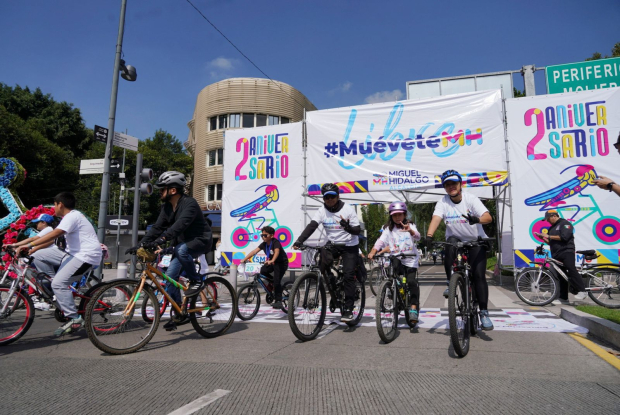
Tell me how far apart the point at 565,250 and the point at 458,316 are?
5137 millimetres

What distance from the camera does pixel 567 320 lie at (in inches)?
243

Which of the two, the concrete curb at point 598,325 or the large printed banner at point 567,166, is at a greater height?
the large printed banner at point 567,166

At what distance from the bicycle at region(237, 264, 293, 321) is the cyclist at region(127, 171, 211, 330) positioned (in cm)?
150

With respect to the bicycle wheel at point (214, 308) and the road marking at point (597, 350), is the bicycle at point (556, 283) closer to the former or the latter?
the road marking at point (597, 350)

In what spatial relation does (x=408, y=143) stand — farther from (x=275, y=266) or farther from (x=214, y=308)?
(x=214, y=308)

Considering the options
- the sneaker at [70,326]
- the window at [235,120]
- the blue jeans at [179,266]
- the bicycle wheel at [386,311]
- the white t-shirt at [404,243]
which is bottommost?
the sneaker at [70,326]

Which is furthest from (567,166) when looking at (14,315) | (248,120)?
(248,120)

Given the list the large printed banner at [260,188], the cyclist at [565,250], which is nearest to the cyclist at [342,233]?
the cyclist at [565,250]

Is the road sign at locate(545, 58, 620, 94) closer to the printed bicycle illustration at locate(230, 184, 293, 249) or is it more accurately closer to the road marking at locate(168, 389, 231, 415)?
the printed bicycle illustration at locate(230, 184, 293, 249)

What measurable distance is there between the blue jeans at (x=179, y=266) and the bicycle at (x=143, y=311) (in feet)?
0.26

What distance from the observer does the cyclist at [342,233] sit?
17.5 feet

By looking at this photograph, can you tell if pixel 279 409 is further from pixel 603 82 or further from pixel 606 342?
pixel 603 82

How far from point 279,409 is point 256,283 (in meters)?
4.49

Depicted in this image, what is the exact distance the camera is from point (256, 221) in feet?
45.0
